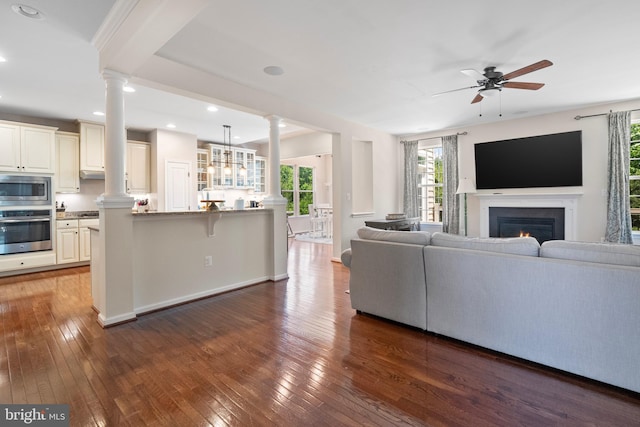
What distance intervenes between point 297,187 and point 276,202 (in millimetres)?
6513

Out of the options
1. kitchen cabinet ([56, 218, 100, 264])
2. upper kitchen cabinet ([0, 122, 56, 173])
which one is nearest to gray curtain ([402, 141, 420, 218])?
kitchen cabinet ([56, 218, 100, 264])

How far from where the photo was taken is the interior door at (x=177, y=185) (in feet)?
22.3

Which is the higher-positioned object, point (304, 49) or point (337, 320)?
point (304, 49)

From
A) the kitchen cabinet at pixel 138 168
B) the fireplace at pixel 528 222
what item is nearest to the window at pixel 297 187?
the kitchen cabinet at pixel 138 168

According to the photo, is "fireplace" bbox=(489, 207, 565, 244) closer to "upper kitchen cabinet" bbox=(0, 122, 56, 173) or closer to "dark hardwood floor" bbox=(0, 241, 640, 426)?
"dark hardwood floor" bbox=(0, 241, 640, 426)

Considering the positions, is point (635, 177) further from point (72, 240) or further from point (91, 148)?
point (72, 240)

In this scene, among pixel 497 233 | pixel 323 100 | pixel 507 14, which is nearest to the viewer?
pixel 507 14

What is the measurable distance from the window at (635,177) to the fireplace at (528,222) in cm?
96

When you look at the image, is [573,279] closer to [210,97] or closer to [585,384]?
[585,384]

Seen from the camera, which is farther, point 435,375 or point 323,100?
point 323,100

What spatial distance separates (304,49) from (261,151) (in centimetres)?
663

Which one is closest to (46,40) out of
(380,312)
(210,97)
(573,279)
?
(210,97)

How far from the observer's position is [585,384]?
79.2 inches

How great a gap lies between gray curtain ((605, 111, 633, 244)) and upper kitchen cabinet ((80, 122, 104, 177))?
9047 millimetres
